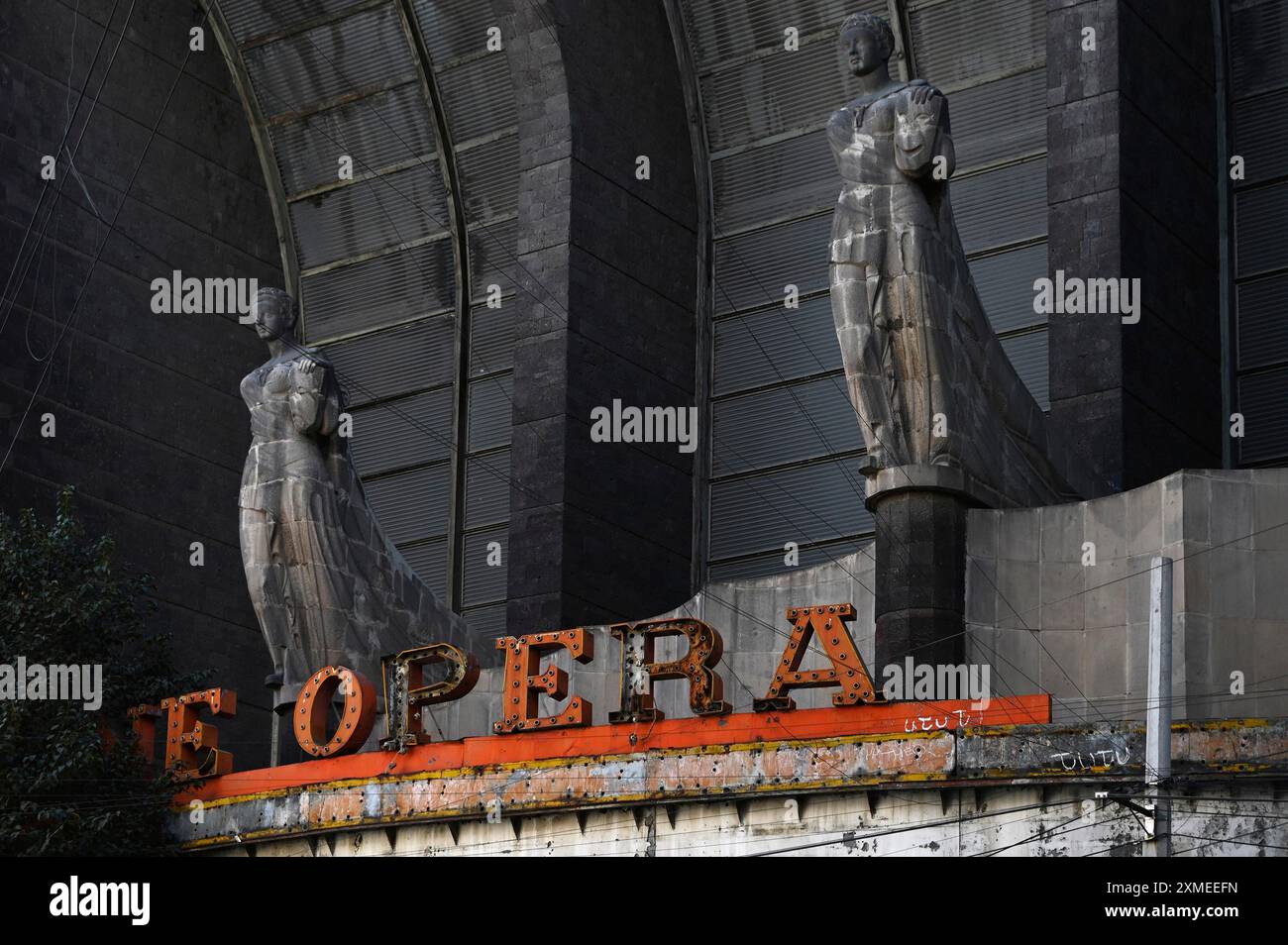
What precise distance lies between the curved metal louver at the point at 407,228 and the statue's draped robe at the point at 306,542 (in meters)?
8.06

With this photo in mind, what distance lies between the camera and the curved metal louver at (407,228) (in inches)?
1699

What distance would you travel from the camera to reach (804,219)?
41406 millimetres

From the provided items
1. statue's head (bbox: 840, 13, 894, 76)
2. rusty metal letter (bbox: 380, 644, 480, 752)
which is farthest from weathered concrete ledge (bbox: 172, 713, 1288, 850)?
statue's head (bbox: 840, 13, 894, 76)

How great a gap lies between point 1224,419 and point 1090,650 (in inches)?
323

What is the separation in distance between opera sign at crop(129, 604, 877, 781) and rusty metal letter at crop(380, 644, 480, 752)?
0.01m

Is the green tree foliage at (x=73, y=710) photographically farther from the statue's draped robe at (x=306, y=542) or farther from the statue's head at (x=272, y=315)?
the statue's head at (x=272, y=315)

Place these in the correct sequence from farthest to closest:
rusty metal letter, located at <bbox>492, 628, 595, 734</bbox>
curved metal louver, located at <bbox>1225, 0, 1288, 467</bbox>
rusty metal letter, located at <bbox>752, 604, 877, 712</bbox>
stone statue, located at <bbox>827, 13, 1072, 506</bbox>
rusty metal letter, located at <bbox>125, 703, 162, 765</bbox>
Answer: curved metal louver, located at <bbox>1225, 0, 1288, 467</bbox>, rusty metal letter, located at <bbox>125, 703, 162, 765</bbox>, rusty metal letter, located at <bbox>492, 628, 595, 734</bbox>, stone statue, located at <bbox>827, 13, 1072, 506</bbox>, rusty metal letter, located at <bbox>752, 604, 877, 712</bbox>

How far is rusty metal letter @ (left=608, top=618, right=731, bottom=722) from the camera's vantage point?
29234 millimetres

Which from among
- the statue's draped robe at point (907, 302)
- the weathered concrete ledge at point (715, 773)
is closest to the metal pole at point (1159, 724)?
the weathered concrete ledge at point (715, 773)

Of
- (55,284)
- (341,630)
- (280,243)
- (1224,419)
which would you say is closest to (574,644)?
(341,630)

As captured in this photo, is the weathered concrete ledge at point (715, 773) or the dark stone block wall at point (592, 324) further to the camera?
the dark stone block wall at point (592, 324)

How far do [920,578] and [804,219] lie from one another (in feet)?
43.6

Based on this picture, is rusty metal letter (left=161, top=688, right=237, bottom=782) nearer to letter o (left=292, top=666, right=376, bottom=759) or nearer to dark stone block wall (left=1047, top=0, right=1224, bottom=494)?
letter o (left=292, top=666, right=376, bottom=759)

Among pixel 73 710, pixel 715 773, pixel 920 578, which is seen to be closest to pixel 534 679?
pixel 715 773
